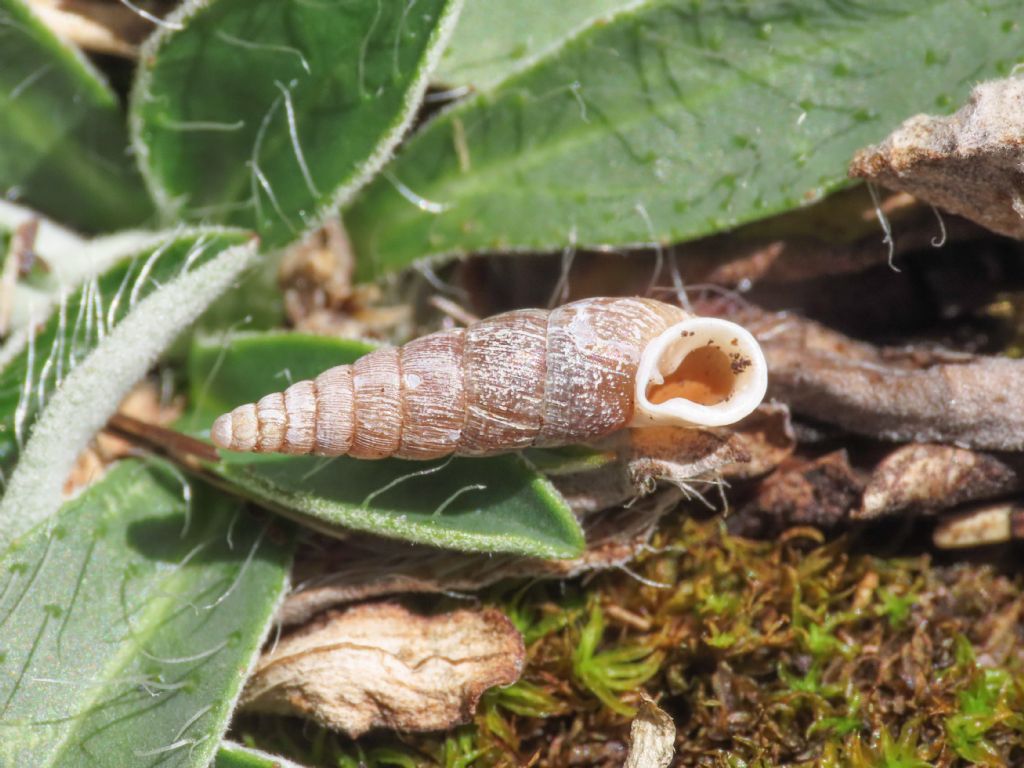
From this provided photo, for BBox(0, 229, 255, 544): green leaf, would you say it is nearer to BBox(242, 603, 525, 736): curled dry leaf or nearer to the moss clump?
BBox(242, 603, 525, 736): curled dry leaf

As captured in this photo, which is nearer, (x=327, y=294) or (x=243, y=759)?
(x=243, y=759)

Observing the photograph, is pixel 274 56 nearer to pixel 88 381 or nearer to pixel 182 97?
pixel 182 97

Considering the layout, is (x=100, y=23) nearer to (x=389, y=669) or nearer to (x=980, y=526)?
(x=389, y=669)

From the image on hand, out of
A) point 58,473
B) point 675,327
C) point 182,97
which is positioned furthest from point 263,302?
point 675,327

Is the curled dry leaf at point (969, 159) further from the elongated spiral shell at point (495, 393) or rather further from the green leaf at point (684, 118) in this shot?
the elongated spiral shell at point (495, 393)

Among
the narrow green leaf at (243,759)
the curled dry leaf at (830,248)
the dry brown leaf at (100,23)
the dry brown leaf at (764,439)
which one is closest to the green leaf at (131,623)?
the narrow green leaf at (243,759)

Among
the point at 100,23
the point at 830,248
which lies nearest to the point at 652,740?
the point at 830,248
